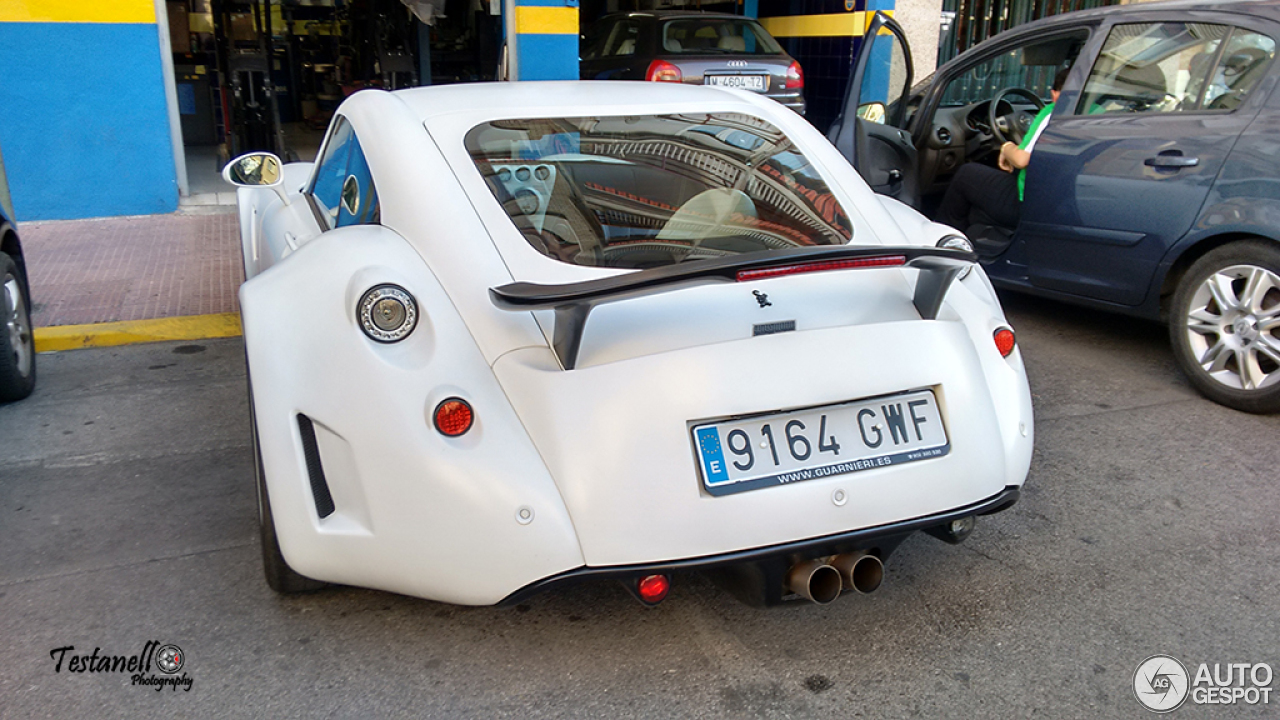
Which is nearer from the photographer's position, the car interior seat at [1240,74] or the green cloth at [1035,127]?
the car interior seat at [1240,74]

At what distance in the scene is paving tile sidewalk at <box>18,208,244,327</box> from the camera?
5.82m

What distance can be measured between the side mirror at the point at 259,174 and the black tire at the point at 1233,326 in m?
3.83

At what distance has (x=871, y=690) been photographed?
8.13ft

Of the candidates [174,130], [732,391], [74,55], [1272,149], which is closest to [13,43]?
[74,55]

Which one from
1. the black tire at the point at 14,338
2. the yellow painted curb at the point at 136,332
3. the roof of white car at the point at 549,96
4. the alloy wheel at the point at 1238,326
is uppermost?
the roof of white car at the point at 549,96

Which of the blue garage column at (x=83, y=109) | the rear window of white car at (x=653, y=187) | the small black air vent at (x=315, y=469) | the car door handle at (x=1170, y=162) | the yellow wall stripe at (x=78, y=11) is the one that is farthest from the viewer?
the blue garage column at (x=83, y=109)

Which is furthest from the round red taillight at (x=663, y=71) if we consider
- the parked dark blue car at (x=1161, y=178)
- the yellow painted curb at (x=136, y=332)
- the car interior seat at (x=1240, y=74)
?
the car interior seat at (x=1240, y=74)

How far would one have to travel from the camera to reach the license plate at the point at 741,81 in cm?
1101

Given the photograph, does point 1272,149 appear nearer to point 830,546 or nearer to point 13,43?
point 830,546

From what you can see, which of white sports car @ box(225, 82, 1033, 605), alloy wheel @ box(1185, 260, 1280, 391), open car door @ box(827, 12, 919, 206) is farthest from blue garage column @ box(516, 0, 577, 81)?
white sports car @ box(225, 82, 1033, 605)

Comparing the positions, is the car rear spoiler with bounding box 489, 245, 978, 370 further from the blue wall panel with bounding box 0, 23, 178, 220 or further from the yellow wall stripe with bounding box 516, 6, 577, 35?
the yellow wall stripe with bounding box 516, 6, 577, 35

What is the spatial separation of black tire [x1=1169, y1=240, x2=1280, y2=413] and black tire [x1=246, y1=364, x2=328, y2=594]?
12.2ft

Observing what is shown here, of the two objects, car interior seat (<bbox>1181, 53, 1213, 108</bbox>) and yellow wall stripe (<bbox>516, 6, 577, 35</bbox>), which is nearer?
car interior seat (<bbox>1181, 53, 1213, 108</bbox>)

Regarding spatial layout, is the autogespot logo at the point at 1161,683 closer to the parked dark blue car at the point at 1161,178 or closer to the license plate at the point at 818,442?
the license plate at the point at 818,442
